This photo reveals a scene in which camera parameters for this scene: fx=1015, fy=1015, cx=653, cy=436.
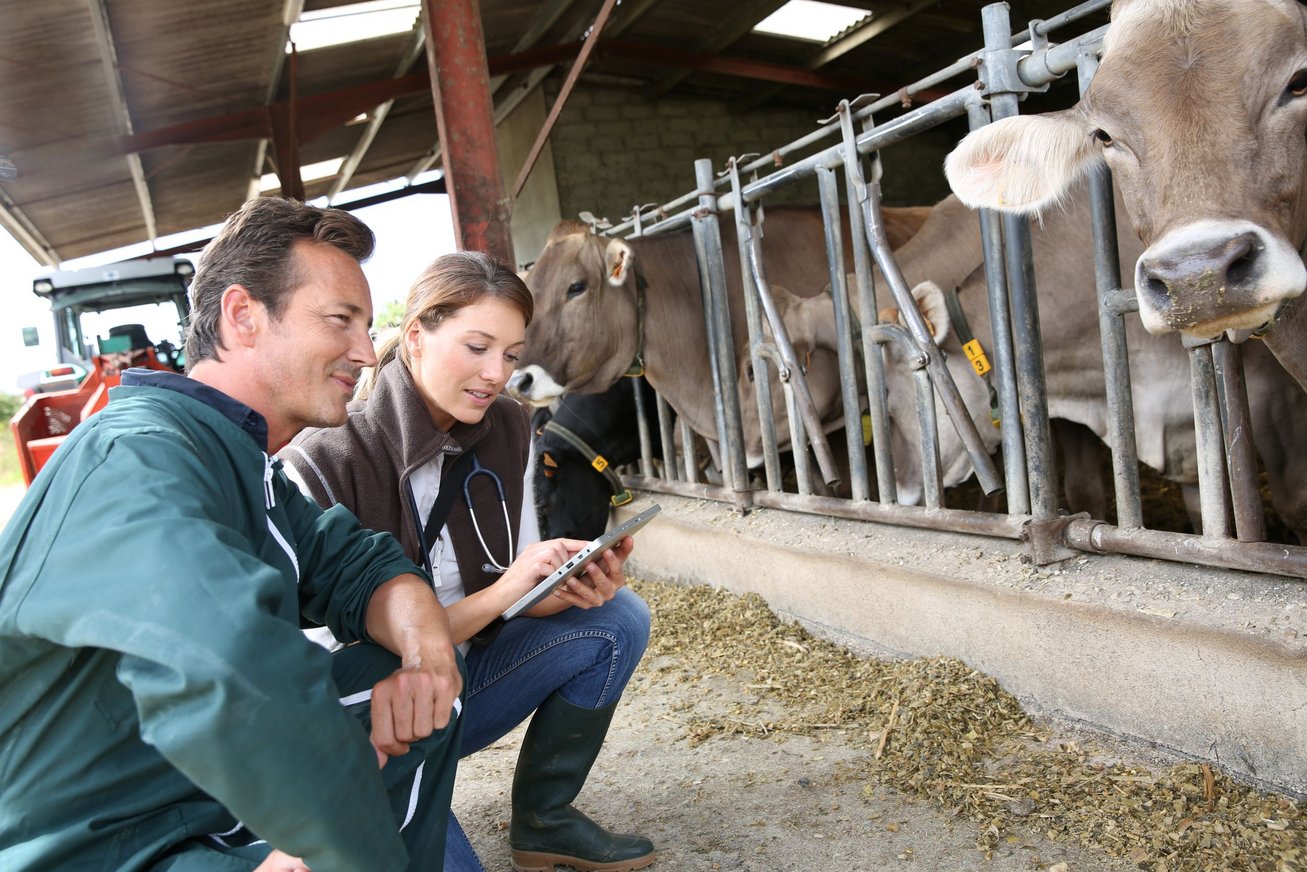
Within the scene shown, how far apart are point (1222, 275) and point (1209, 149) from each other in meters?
0.29

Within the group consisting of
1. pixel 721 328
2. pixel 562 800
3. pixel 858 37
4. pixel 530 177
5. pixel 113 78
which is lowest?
pixel 562 800

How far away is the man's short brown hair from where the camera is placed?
1.50 m

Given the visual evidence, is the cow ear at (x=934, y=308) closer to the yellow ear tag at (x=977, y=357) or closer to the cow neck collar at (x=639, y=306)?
the yellow ear tag at (x=977, y=357)

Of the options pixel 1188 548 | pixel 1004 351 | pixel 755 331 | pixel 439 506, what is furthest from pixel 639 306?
pixel 1188 548

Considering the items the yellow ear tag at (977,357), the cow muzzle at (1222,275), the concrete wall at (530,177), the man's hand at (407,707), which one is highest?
the concrete wall at (530,177)

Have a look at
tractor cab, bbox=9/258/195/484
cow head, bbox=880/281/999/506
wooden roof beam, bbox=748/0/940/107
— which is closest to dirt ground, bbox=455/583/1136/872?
cow head, bbox=880/281/999/506

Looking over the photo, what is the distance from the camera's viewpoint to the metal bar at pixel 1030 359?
269 cm

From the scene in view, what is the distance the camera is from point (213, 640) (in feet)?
3.18

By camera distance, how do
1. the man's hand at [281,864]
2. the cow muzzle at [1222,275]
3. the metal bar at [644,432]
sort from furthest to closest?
the metal bar at [644,432] → the cow muzzle at [1222,275] → the man's hand at [281,864]

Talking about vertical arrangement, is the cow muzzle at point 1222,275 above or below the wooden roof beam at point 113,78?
below

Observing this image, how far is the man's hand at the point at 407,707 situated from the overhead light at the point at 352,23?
748 cm

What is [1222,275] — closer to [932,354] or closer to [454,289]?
[932,354]

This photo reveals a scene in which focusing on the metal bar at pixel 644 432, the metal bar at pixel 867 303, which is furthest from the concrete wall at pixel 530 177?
the metal bar at pixel 867 303

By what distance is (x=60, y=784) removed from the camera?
3.78ft
